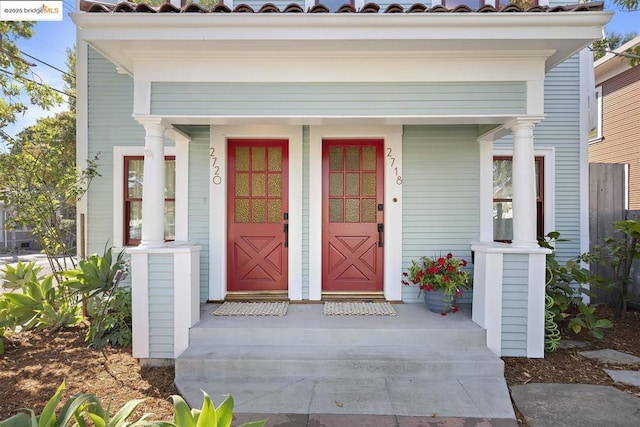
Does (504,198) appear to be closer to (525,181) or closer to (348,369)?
(525,181)

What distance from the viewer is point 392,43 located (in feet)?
10.3

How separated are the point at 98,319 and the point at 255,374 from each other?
1883mm

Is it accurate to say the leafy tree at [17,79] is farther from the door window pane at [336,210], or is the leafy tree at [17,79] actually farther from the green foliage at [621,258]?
the green foliage at [621,258]

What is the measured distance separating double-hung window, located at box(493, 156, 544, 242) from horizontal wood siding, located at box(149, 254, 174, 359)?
408cm

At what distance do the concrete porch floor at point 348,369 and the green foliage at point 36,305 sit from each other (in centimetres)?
182

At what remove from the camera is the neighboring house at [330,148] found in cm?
308

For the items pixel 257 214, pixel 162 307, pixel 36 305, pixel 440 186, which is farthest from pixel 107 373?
pixel 440 186

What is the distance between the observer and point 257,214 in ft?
15.0

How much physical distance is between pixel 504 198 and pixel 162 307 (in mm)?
4397

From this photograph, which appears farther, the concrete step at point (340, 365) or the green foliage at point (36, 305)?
the green foliage at point (36, 305)

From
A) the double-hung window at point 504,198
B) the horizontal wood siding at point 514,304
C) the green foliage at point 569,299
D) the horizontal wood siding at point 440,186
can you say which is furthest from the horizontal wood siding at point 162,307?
the double-hung window at point 504,198

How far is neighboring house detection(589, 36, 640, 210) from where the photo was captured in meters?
8.02

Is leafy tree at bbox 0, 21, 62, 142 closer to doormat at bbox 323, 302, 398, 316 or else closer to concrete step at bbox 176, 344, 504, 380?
concrete step at bbox 176, 344, 504, 380

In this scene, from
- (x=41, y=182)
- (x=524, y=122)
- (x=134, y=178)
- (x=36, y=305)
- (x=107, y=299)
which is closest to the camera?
(x=524, y=122)
